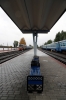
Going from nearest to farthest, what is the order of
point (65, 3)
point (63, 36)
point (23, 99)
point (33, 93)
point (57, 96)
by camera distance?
1. point (23, 99)
2. point (57, 96)
3. point (33, 93)
4. point (65, 3)
5. point (63, 36)

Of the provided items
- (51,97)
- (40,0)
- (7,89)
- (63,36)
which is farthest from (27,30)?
(63,36)

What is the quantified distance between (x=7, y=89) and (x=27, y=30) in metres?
8.22

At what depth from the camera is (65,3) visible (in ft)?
17.2

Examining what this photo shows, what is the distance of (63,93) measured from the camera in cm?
454

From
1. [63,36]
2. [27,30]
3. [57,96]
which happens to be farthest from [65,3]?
[63,36]

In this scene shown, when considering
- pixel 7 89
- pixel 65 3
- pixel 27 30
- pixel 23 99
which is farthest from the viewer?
pixel 27 30

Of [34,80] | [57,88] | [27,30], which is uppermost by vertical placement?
[27,30]

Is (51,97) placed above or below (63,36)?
below

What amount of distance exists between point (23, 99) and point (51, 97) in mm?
1002

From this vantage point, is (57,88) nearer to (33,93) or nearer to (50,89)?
(50,89)

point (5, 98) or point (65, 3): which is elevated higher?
point (65, 3)

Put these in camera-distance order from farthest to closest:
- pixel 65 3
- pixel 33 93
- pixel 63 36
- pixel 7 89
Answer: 1. pixel 63 36
2. pixel 65 3
3. pixel 7 89
4. pixel 33 93

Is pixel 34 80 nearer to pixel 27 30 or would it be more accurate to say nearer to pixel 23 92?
pixel 23 92

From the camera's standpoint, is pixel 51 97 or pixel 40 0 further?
pixel 40 0
